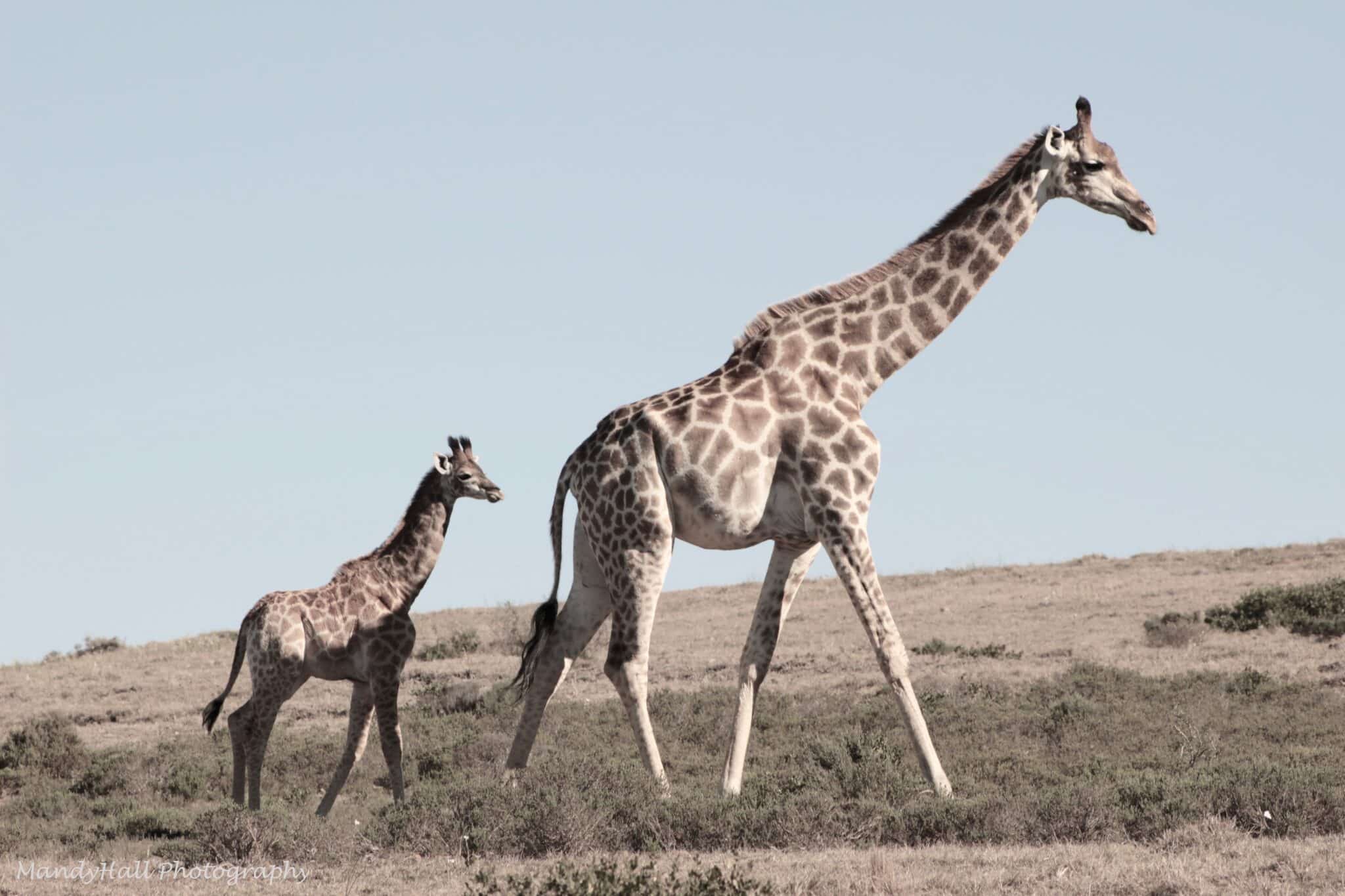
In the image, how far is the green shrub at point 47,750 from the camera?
702 inches

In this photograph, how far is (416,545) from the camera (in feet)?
47.6

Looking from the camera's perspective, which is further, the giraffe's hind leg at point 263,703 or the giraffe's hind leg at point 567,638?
the giraffe's hind leg at point 263,703

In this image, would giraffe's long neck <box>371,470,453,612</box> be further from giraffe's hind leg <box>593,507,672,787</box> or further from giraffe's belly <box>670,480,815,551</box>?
giraffe's belly <box>670,480,815,551</box>

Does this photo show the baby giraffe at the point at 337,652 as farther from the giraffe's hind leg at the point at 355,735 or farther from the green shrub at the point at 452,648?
the green shrub at the point at 452,648

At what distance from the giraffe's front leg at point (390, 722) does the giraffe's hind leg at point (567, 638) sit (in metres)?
2.98

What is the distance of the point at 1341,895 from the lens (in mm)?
7109

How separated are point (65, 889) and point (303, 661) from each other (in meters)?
5.14

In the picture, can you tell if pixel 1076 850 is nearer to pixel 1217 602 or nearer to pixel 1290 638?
pixel 1290 638

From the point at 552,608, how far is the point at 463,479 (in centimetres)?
421

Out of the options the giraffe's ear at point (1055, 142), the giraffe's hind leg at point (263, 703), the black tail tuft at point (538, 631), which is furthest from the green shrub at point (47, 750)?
the giraffe's ear at point (1055, 142)

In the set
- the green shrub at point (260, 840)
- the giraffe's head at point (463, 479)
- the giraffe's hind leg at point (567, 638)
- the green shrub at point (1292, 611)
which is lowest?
the green shrub at point (260, 840)

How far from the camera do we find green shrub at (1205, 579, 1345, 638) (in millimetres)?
23094

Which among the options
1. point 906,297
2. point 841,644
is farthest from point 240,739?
point 841,644

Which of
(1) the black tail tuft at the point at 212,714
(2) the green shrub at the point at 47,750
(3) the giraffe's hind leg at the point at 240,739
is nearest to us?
(3) the giraffe's hind leg at the point at 240,739
